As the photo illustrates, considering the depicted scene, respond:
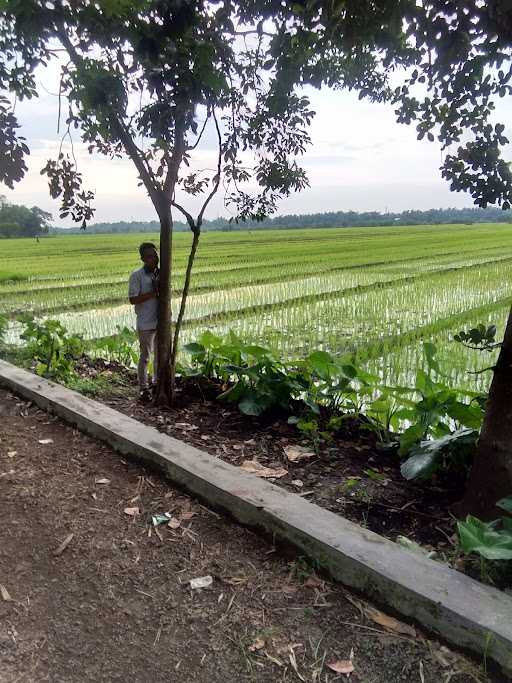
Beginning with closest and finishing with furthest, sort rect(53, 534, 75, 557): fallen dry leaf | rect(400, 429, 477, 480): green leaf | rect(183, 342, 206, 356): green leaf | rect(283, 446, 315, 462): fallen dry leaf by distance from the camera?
rect(53, 534, 75, 557): fallen dry leaf
rect(400, 429, 477, 480): green leaf
rect(283, 446, 315, 462): fallen dry leaf
rect(183, 342, 206, 356): green leaf

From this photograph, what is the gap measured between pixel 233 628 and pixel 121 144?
11.1ft

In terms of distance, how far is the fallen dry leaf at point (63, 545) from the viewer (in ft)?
7.35

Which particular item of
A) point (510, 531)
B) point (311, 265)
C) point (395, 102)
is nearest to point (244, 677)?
point (510, 531)

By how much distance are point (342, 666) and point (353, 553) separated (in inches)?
16.4

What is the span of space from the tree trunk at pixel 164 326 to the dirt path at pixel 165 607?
1340 millimetres

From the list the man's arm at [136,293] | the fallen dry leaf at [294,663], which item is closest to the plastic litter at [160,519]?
the fallen dry leaf at [294,663]

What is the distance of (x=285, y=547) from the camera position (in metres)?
2.18

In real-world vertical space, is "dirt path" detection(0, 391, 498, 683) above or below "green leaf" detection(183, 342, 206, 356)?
below

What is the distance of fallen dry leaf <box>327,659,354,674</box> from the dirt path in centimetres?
1

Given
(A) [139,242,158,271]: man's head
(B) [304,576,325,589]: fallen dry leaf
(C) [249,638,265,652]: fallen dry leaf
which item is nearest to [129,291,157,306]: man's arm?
(A) [139,242,158,271]: man's head

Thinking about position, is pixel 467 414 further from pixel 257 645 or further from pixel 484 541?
pixel 257 645

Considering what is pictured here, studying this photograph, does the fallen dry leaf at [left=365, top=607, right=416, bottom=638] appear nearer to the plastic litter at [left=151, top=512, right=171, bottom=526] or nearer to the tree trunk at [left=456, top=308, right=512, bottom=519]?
the tree trunk at [left=456, top=308, right=512, bottom=519]

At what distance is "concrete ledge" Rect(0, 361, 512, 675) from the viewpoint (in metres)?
1.65

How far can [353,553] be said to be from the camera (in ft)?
6.43
